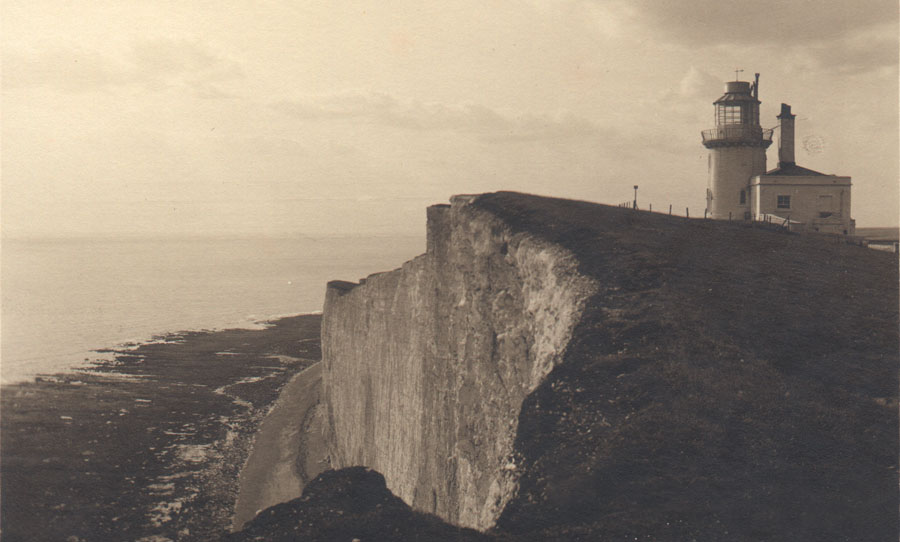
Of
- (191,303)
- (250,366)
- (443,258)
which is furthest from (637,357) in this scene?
(191,303)

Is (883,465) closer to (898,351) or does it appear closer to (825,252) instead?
(898,351)

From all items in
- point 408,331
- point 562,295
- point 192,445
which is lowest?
point 192,445

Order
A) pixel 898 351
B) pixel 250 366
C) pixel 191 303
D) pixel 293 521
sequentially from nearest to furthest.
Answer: pixel 293 521 → pixel 898 351 → pixel 250 366 → pixel 191 303

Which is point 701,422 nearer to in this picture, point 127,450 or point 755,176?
point 127,450

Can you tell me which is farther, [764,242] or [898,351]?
[764,242]

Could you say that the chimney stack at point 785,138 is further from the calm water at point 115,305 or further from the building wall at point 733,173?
the calm water at point 115,305

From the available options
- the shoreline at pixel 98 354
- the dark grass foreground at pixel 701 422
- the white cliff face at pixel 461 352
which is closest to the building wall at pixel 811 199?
the white cliff face at pixel 461 352
